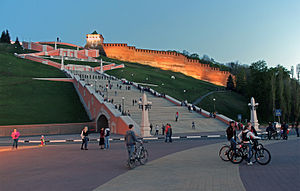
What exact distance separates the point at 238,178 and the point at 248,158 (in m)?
2.30

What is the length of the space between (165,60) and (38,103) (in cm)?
7461

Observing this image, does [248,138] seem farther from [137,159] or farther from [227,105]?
[227,105]

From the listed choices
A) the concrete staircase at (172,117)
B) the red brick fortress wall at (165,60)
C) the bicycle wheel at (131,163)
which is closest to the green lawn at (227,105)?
the concrete staircase at (172,117)

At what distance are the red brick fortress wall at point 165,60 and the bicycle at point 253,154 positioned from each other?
9605cm

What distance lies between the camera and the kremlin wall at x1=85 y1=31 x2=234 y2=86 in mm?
105625

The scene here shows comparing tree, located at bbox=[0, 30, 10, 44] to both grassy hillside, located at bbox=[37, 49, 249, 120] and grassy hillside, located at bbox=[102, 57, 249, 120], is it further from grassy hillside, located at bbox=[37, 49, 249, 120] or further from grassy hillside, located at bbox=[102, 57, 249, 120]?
grassy hillside, located at bbox=[102, 57, 249, 120]

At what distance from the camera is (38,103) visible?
3625 centimetres

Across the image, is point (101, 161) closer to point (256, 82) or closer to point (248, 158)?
point (248, 158)

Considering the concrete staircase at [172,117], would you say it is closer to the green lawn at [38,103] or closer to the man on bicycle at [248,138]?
the green lawn at [38,103]

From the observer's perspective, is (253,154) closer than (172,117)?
Yes

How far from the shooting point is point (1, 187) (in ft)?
22.9

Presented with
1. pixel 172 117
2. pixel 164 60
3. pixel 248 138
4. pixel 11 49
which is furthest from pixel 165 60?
pixel 248 138

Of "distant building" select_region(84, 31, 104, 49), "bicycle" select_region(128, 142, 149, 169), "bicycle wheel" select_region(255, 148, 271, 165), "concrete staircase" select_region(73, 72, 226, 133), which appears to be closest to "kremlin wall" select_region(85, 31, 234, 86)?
"distant building" select_region(84, 31, 104, 49)

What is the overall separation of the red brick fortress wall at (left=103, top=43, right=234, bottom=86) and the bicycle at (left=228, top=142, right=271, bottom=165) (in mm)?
96052
